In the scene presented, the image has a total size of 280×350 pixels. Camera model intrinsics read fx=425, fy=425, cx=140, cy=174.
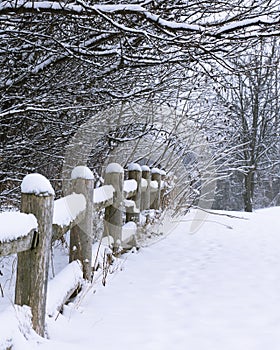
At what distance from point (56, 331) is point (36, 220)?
2.66ft

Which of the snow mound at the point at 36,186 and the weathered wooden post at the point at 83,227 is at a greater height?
the snow mound at the point at 36,186

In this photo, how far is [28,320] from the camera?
87.8 inches

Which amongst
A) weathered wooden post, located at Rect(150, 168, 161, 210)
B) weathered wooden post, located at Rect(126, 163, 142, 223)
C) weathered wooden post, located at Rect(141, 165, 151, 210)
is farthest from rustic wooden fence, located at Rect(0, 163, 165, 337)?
weathered wooden post, located at Rect(150, 168, 161, 210)

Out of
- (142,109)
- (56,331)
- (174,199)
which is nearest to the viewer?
(56,331)

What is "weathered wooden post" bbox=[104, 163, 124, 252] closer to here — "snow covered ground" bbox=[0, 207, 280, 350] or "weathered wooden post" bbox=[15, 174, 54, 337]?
"snow covered ground" bbox=[0, 207, 280, 350]

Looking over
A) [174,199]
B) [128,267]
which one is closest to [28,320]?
[128,267]

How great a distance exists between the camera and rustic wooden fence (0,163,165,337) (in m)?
2.14

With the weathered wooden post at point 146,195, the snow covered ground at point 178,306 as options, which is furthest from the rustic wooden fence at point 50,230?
the weathered wooden post at point 146,195

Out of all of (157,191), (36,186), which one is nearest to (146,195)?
(157,191)

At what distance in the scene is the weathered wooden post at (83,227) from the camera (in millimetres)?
3467

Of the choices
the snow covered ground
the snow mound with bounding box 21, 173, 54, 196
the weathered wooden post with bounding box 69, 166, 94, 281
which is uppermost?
the snow mound with bounding box 21, 173, 54, 196

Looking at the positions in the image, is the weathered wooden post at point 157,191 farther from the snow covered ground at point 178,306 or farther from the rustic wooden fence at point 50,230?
the rustic wooden fence at point 50,230

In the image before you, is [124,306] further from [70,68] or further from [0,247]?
[70,68]

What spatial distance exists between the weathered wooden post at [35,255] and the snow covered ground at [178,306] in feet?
0.39
